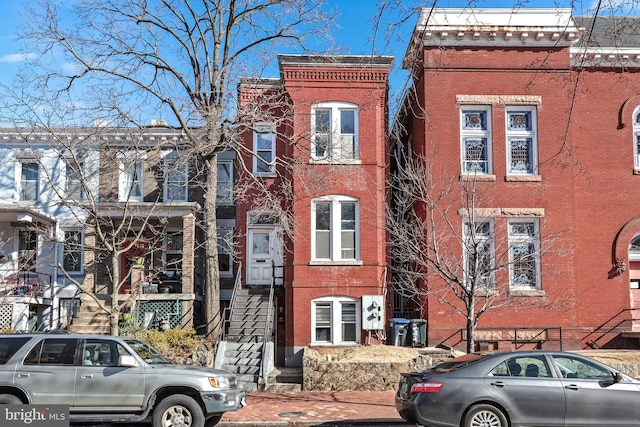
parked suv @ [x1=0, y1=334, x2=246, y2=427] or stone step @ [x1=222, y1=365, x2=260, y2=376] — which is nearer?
parked suv @ [x1=0, y1=334, x2=246, y2=427]

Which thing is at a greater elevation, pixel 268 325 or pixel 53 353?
pixel 53 353

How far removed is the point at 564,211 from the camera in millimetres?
19984

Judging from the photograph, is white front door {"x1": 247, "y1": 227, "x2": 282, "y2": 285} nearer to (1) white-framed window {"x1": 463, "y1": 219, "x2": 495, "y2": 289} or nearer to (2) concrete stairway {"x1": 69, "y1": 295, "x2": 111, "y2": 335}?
(2) concrete stairway {"x1": 69, "y1": 295, "x2": 111, "y2": 335}

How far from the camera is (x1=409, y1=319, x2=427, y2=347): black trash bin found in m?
19.2

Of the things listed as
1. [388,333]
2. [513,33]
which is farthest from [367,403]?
[513,33]

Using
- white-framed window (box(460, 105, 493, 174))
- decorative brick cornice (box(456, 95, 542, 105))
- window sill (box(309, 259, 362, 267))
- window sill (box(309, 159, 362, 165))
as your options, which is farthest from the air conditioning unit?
decorative brick cornice (box(456, 95, 542, 105))

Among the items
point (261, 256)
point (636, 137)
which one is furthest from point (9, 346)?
point (636, 137)

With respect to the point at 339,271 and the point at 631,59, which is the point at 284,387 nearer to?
the point at 339,271

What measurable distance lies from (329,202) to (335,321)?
3.82 m

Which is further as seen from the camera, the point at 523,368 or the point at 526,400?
the point at 523,368

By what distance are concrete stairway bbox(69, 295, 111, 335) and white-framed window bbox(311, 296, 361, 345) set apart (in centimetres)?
671

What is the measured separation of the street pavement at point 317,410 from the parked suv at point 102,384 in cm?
176

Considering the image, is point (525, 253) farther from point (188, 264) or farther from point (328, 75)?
point (188, 264)

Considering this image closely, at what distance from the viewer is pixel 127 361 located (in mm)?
10156
